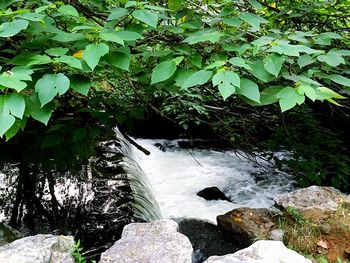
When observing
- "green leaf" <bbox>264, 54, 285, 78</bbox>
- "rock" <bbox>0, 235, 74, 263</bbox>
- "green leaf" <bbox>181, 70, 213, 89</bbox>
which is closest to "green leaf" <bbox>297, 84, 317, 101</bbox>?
"green leaf" <bbox>264, 54, 285, 78</bbox>

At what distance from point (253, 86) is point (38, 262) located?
55.6 inches

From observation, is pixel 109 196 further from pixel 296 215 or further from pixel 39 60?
pixel 39 60

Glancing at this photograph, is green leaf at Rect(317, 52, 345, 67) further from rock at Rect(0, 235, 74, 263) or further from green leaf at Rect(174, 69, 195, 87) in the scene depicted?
rock at Rect(0, 235, 74, 263)

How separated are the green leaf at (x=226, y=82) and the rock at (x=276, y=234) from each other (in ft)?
9.12

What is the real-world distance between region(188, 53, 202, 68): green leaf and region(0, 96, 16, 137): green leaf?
3.12 ft

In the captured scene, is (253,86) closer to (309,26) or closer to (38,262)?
(38,262)

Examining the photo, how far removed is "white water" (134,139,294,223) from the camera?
5.61 metres

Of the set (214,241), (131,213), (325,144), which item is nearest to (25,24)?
(131,213)

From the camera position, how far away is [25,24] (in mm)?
1455

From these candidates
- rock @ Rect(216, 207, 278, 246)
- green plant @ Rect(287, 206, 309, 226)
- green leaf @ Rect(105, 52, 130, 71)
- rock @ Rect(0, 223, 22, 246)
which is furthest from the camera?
rock @ Rect(216, 207, 278, 246)

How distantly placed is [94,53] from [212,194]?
4.82 meters

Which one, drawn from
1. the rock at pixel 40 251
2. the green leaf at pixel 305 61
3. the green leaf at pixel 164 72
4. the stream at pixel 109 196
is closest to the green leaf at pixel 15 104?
the green leaf at pixel 164 72

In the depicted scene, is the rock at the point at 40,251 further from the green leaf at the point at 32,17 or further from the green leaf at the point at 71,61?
the green leaf at the point at 32,17

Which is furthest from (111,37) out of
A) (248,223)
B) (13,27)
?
(248,223)
